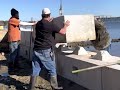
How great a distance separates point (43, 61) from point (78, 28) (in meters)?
1.53

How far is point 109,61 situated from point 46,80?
2355 mm

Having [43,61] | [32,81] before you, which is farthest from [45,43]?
[32,81]

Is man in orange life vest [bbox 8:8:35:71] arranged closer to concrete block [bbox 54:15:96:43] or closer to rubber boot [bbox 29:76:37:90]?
concrete block [bbox 54:15:96:43]

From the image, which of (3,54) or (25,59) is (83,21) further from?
(3,54)

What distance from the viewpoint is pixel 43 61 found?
7.69 m

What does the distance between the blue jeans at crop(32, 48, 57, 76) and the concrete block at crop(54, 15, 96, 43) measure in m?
1.01

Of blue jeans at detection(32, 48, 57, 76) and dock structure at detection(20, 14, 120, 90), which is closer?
dock structure at detection(20, 14, 120, 90)

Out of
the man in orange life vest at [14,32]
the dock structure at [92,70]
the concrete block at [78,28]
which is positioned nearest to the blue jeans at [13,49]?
the man in orange life vest at [14,32]

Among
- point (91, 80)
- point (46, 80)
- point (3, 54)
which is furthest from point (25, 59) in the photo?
point (91, 80)

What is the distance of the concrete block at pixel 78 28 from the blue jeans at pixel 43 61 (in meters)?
1.01

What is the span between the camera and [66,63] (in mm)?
9031

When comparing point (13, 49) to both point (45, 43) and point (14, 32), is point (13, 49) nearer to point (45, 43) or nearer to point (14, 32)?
point (14, 32)

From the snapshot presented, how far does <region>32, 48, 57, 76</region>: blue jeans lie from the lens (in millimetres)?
7684

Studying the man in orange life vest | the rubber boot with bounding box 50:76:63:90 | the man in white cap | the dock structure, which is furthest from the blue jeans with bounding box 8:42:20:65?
the rubber boot with bounding box 50:76:63:90
